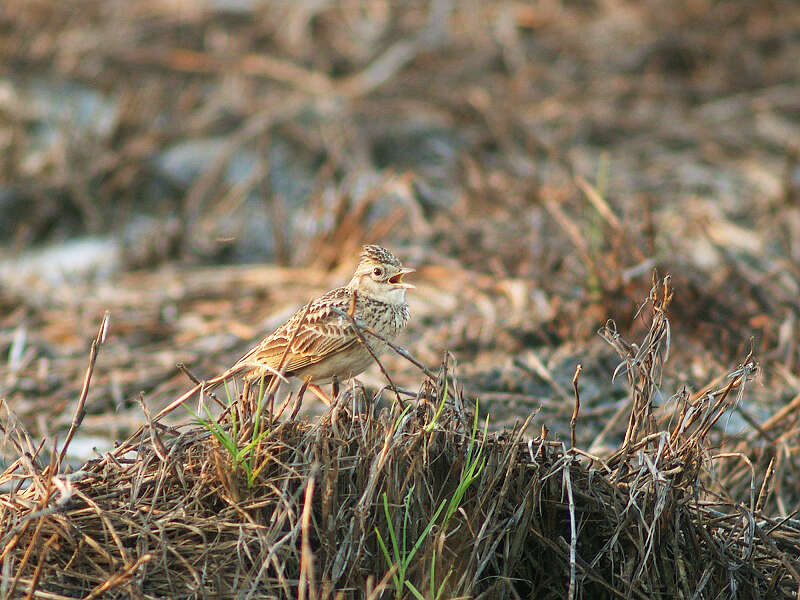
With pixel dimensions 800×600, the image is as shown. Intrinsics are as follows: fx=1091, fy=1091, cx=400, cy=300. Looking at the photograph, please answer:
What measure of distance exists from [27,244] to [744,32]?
25.7ft

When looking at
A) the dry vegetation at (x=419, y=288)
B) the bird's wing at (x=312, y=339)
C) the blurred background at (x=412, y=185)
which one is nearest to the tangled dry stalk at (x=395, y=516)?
the dry vegetation at (x=419, y=288)

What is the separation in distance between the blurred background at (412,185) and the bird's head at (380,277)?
1.03 meters

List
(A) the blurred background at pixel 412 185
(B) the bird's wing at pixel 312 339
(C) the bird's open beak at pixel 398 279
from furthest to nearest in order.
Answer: (A) the blurred background at pixel 412 185
(C) the bird's open beak at pixel 398 279
(B) the bird's wing at pixel 312 339

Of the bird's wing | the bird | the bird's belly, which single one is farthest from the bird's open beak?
the bird's belly

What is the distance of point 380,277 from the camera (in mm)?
4656

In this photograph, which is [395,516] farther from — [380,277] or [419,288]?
[419,288]

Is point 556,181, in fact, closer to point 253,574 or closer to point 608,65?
point 608,65

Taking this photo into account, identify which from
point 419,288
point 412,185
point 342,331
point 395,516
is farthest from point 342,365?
point 412,185

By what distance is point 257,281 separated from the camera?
789 centimetres

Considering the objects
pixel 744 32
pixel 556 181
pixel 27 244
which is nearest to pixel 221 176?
pixel 27 244

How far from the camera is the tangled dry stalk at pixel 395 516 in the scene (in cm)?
328

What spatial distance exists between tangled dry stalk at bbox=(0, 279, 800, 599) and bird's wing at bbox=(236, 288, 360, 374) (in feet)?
2.37

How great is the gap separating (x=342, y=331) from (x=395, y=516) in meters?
1.14

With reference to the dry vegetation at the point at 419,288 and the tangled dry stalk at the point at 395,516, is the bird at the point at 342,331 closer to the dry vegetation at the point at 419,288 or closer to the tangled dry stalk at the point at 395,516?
the dry vegetation at the point at 419,288
